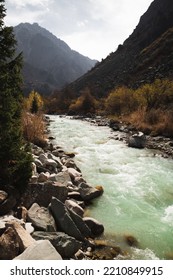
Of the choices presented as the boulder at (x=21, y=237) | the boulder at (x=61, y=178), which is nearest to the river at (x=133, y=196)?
the boulder at (x=61, y=178)

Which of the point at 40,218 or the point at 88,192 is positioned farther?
the point at 88,192

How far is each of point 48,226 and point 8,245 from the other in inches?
68.9

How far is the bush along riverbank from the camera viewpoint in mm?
5809

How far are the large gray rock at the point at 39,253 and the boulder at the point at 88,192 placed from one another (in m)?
4.69

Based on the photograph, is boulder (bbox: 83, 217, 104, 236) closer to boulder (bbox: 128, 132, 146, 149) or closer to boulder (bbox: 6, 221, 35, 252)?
boulder (bbox: 6, 221, 35, 252)

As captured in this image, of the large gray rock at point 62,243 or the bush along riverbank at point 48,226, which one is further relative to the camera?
the large gray rock at point 62,243

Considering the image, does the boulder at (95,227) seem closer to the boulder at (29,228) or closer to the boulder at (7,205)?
the boulder at (29,228)

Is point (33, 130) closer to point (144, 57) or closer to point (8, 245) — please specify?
point (8, 245)

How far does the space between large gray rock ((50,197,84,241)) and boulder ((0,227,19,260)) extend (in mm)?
1968

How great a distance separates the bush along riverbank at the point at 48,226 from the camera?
5809mm

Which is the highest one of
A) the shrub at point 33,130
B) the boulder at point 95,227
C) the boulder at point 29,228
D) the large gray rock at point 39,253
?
the shrub at point 33,130

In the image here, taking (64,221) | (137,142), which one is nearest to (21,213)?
(64,221)

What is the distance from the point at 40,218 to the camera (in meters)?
7.70

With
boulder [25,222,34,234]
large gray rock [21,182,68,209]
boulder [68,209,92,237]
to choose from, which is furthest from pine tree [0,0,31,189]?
boulder [68,209,92,237]
